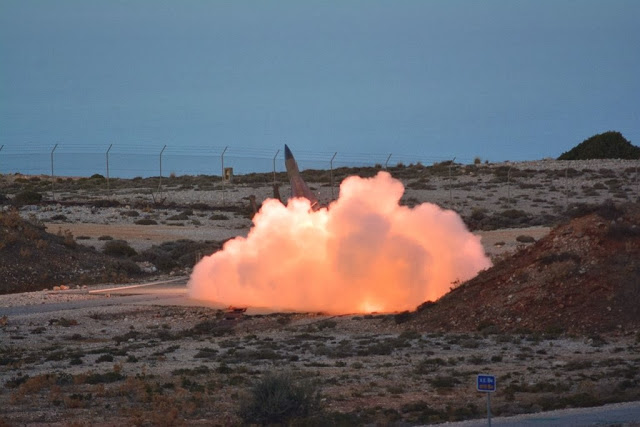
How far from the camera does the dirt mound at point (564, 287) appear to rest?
2795 centimetres

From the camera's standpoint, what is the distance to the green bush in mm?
17688

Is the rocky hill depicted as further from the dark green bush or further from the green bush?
the green bush

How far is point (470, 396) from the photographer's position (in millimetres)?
19891

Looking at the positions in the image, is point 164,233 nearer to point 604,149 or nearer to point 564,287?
point 564,287

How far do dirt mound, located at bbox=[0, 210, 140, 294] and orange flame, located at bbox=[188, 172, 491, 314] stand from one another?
10781 mm

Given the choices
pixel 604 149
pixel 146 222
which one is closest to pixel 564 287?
pixel 146 222

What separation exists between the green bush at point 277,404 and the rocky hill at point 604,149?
8483 centimetres

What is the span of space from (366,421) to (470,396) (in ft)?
9.67

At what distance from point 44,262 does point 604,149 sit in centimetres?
6481

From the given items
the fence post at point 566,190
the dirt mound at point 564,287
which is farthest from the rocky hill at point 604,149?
the dirt mound at point 564,287

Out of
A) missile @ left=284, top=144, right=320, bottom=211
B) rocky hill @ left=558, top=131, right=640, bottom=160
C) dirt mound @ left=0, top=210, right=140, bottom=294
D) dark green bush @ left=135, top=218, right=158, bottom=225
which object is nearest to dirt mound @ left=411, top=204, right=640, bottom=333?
missile @ left=284, top=144, right=320, bottom=211

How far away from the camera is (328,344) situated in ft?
91.9

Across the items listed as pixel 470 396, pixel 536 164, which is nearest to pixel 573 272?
pixel 470 396

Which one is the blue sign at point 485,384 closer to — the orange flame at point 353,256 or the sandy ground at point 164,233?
the orange flame at point 353,256
